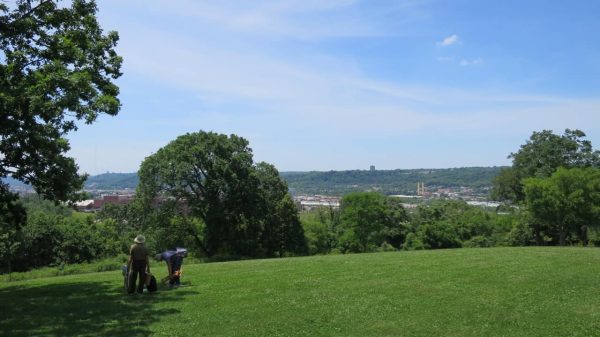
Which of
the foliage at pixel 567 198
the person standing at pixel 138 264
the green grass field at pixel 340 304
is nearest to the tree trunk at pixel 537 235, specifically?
the foliage at pixel 567 198

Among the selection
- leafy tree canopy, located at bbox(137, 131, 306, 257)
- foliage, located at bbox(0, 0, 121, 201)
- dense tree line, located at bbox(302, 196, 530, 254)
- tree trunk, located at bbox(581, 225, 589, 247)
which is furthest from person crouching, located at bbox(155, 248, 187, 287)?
tree trunk, located at bbox(581, 225, 589, 247)

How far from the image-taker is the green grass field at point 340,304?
10.2m

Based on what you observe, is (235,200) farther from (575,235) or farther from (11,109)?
(575,235)

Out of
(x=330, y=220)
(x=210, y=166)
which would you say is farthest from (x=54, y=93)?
(x=330, y=220)

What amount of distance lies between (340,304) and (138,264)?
21.7 ft

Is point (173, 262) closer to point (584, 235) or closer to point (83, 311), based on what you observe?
point (83, 311)

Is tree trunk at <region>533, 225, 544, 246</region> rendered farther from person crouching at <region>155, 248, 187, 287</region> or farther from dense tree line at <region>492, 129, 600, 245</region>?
person crouching at <region>155, 248, 187, 287</region>

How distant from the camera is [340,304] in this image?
12.3 meters

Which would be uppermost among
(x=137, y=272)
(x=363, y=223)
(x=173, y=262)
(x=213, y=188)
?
(x=213, y=188)

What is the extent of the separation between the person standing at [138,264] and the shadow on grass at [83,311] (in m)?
0.39

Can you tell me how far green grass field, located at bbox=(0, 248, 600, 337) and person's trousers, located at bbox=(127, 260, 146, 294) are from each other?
406 mm

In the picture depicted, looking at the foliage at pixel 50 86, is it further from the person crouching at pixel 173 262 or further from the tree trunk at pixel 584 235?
the tree trunk at pixel 584 235

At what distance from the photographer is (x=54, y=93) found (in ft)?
45.3

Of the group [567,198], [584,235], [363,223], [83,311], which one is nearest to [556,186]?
[567,198]
